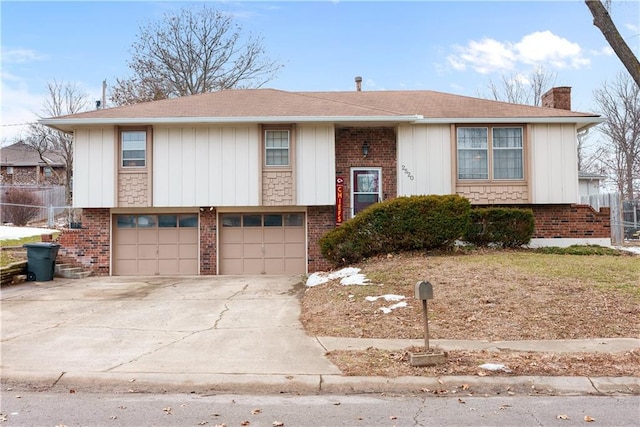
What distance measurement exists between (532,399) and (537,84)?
32.0m

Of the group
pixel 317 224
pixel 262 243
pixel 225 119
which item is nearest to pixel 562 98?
pixel 317 224

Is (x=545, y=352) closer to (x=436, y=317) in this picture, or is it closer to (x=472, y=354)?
(x=472, y=354)

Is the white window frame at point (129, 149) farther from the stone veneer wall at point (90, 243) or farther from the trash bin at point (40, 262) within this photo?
the trash bin at point (40, 262)

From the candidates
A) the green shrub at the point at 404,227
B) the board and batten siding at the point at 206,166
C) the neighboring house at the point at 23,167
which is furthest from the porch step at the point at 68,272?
the neighboring house at the point at 23,167

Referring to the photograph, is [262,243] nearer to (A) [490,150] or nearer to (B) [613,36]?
(A) [490,150]

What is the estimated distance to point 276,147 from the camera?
15.3m

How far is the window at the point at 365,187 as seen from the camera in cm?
1566

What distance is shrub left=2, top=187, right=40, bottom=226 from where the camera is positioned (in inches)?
1013

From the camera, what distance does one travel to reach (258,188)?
15.0 meters

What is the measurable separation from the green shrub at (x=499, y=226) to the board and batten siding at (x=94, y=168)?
1054 cm

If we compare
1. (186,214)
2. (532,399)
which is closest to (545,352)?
(532,399)

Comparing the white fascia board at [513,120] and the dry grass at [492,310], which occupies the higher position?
the white fascia board at [513,120]

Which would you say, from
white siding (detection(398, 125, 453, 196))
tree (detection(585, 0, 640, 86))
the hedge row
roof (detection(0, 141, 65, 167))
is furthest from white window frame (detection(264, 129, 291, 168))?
roof (detection(0, 141, 65, 167))

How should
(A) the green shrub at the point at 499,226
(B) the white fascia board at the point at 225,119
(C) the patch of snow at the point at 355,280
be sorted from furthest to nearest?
(B) the white fascia board at the point at 225,119 < (A) the green shrub at the point at 499,226 < (C) the patch of snow at the point at 355,280
